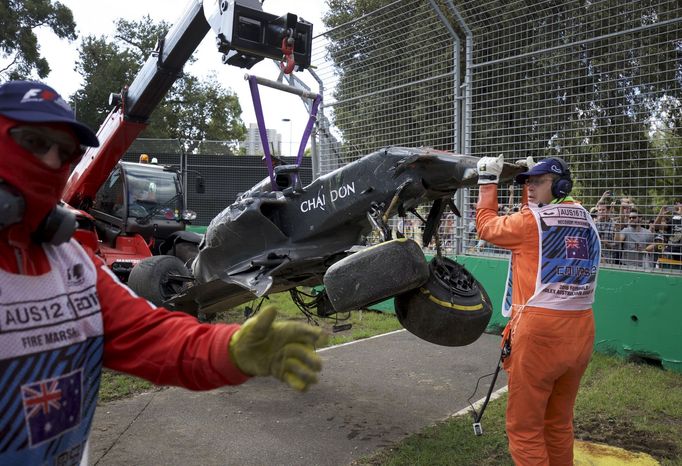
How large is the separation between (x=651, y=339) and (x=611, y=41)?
363 cm

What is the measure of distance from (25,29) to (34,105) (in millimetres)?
35549

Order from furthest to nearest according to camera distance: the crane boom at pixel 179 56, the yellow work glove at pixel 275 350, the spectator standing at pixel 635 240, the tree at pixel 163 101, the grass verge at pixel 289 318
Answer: the tree at pixel 163 101
the spectator standing at pixel 635 240
the grass verge at pixel 289 318
the crane boom at pixel 179 56
the yellow work glove at pixel 275 350

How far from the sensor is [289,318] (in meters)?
9.35

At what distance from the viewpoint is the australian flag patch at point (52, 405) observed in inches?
56.7

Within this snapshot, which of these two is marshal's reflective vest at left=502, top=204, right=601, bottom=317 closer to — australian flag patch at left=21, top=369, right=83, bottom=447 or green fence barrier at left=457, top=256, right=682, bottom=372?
australian flag patch at left=21, top=369, right=83, bottom=447

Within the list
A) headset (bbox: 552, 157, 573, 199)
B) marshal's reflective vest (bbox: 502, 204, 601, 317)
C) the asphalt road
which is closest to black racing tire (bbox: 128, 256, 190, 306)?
the asphalt road

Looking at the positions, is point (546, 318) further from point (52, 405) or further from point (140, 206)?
point (140, 206)

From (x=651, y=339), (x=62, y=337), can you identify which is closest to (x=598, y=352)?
(x=651, y=339)

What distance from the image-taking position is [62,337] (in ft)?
4.97

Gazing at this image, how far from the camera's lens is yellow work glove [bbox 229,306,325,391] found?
158 cm

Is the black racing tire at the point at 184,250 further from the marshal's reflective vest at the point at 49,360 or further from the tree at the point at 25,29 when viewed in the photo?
the tree at the point at 25,29

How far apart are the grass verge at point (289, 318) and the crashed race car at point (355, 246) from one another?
1.66m

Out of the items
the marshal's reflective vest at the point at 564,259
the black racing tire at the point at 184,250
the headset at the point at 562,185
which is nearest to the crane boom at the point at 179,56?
the black racing tire at the point at 184,250

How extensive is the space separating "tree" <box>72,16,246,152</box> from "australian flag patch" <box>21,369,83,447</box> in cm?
3870
